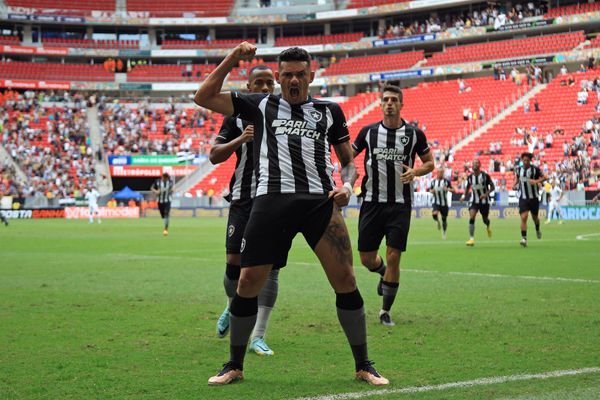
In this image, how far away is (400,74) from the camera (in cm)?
6631

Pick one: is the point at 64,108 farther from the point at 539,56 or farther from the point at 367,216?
the point at 367,216

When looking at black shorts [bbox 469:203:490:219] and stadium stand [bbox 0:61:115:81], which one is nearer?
black shorts [bbox 469:203:490:219]

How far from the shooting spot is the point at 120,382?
591 cm

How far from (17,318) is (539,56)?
176ft

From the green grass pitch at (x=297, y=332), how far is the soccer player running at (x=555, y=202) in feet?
74.0

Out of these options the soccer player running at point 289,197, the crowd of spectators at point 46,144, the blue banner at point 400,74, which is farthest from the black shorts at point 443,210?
the blue banner at point 400,74

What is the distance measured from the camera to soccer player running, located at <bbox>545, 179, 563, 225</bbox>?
38.3 metres

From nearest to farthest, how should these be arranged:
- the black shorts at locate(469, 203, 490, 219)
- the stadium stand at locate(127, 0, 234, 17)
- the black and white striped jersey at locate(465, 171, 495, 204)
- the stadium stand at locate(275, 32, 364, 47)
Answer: the black shorts at locate(469, 203, 490, 219) < the black and white striped jersey at locate(465, 171, 495, 204) < the stadium stand at locate(275, 32, 364, 47) < the stadium stand at locate(127, 0, 234, 17)

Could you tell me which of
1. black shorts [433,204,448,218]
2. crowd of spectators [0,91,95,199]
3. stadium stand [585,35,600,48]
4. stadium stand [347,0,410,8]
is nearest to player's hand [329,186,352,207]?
black shorts [433,204,448,218]

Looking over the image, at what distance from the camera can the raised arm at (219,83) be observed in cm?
580

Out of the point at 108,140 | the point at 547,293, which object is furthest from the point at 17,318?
the point at 108,140

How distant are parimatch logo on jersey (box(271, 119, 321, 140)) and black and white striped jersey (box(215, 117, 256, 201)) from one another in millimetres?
1383

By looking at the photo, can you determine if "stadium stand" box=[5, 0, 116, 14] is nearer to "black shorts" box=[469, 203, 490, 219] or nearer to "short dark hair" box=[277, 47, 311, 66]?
"black shorts" box=[469, 203, 490, 219]

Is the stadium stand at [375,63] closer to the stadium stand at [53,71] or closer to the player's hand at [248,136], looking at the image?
the stadium stand at [53,71]
